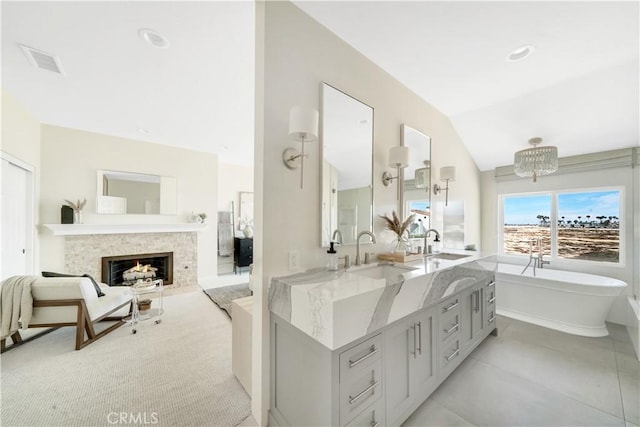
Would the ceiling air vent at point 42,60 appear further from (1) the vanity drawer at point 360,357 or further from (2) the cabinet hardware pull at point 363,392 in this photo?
(2) the cabinet hardware pull at point 363,392

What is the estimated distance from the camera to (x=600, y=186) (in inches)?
134

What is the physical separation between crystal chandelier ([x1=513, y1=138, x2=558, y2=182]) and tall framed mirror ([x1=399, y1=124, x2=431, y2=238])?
1.30 m

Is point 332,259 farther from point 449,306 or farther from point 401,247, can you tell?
point 449,306

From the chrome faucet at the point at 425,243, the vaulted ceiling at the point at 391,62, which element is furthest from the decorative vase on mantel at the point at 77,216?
the chrome faucet at the point at 425,243

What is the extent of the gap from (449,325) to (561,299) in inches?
88.4

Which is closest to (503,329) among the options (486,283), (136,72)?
(486,283)

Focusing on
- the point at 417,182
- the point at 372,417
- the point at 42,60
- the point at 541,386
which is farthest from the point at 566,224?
→ the point at 42,60

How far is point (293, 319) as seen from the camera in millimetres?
1295

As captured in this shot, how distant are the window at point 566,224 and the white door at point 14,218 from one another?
7.45 m

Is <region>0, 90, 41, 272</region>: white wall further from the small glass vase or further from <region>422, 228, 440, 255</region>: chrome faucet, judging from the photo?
<region>422, 228, 440, 255</region>: chrome faucet

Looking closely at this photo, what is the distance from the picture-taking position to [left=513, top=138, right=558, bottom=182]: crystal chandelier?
2.96 m

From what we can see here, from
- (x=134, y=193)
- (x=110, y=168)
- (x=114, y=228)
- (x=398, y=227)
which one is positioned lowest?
(x=114, y=228)

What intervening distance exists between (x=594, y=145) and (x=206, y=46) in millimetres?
5082

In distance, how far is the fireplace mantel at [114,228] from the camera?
3597 mm
